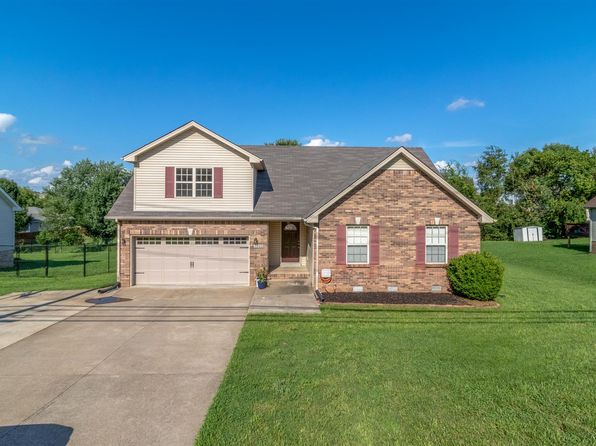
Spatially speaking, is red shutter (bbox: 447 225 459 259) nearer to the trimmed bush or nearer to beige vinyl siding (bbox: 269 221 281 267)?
the trimmed bush

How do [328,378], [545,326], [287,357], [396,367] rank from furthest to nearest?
[545,326], [287,357], [396,367], [328,378]

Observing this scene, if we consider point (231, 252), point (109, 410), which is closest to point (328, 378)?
point (109, 410)

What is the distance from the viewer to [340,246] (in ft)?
43.0

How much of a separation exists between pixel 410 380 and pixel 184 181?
12.3 m

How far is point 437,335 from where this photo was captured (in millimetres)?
8453

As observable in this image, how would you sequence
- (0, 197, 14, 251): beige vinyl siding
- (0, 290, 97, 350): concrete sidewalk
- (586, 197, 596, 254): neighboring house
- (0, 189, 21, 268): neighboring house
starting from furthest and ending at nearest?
(586, 197, 596, 254): neighboring house
(0, 197, 14, 251): beige vinyl siding
(0, 189, 21, 268): neighboring house
(0, 290, 97, 350): concrete sidewalk

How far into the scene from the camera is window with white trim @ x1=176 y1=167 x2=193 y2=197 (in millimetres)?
14969

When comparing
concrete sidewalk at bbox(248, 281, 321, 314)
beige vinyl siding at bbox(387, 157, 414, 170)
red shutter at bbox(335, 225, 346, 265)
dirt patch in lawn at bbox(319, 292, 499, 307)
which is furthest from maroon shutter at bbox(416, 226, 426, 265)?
concrete sidewalk at bbox(248, 281, 321, 314)

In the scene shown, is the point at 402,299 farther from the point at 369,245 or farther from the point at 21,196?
the point at 21,196

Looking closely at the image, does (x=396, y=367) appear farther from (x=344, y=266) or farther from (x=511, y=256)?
(x=511, y=256)

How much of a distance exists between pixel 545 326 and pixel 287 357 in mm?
7088

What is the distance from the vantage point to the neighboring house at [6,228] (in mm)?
22969

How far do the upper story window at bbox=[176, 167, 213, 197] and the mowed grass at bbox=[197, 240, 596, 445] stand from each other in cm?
708

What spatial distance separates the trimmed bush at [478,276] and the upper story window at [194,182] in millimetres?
10531
